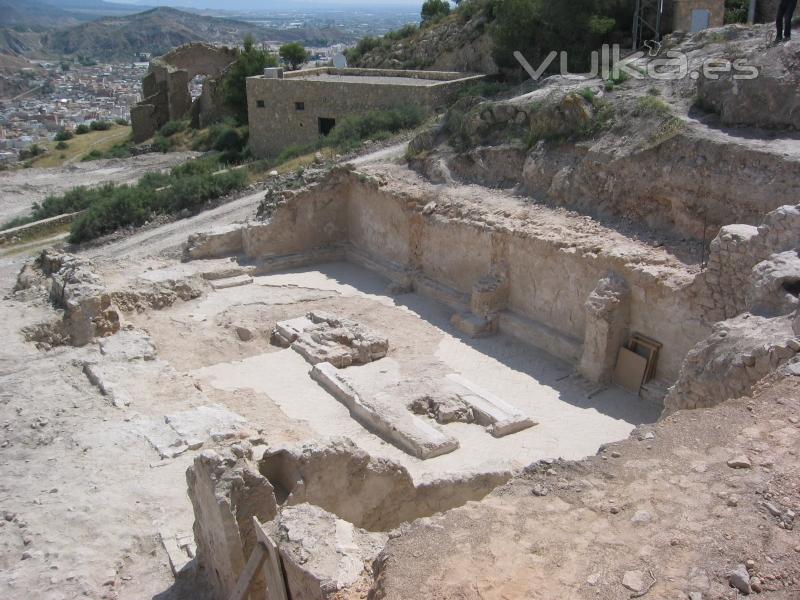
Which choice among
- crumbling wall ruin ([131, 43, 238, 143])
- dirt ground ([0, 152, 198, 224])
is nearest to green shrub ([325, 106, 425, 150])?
dirt ground ([0, 152, 198, 224])

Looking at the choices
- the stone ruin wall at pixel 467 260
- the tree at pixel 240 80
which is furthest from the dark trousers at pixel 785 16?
the tree at pixel 240 80

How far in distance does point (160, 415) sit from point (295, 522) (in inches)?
174

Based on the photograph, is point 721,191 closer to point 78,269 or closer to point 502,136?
point 502,136

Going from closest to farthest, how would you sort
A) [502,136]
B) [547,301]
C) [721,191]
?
[721,191]
[547,301]
[502,136]

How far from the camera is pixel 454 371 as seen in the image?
1150 centimetres

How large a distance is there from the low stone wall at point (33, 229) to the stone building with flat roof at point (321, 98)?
7891mm

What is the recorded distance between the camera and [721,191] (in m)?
11.2

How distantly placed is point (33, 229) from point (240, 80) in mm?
12917

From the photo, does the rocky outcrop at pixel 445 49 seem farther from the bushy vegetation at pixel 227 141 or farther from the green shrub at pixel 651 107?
the green shrub at pixel 651 107

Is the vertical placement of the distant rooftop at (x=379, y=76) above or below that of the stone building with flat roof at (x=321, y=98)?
above

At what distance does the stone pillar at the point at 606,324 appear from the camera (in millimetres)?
10617

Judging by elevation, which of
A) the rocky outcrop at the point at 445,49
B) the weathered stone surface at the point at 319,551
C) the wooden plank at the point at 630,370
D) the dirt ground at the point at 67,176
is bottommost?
the dirt ground at the point at 67,176

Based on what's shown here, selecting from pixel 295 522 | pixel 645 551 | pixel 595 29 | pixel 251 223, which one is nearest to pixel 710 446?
pixel 645 551

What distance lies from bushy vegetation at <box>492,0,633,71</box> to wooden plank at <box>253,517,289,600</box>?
18.6 m
